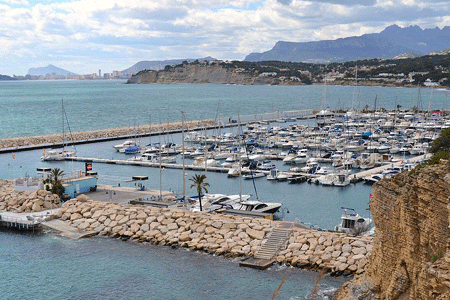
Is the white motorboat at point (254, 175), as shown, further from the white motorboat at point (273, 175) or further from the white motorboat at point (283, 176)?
the white motorboat at point (283, 176)

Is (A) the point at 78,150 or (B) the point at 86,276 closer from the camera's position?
(B) the point at 86,276

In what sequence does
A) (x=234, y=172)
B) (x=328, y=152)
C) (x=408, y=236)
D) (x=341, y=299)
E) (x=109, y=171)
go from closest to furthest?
1. (x=408, y=236)
2. (x=341, y=299)
3. (x=234, y=172)
4. (x=109, y=171)
5. (x=328, y=152)

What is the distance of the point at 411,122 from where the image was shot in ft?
268

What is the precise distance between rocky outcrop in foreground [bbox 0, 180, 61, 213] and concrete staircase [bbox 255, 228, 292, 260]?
14724mm

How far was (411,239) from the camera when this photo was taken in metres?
13.8

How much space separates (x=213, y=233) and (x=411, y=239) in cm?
1638

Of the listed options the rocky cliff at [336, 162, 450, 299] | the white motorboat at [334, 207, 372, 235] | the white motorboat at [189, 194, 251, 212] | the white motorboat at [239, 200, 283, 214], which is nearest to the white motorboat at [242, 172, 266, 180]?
the white motorboat at [189, 194, 251, 212]

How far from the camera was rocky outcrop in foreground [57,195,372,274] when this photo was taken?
2559 cm

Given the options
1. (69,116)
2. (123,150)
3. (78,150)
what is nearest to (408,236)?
(123,150)

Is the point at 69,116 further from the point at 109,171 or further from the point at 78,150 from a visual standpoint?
the point at 109,171

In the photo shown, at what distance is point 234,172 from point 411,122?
4077cm

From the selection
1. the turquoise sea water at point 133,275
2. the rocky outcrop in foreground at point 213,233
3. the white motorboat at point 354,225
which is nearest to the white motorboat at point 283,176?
the rocky outcrop in foreground at point 213,233

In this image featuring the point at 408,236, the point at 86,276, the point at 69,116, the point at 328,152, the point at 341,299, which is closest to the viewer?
the point at 408,236

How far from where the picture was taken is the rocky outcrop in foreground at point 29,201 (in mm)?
35344
